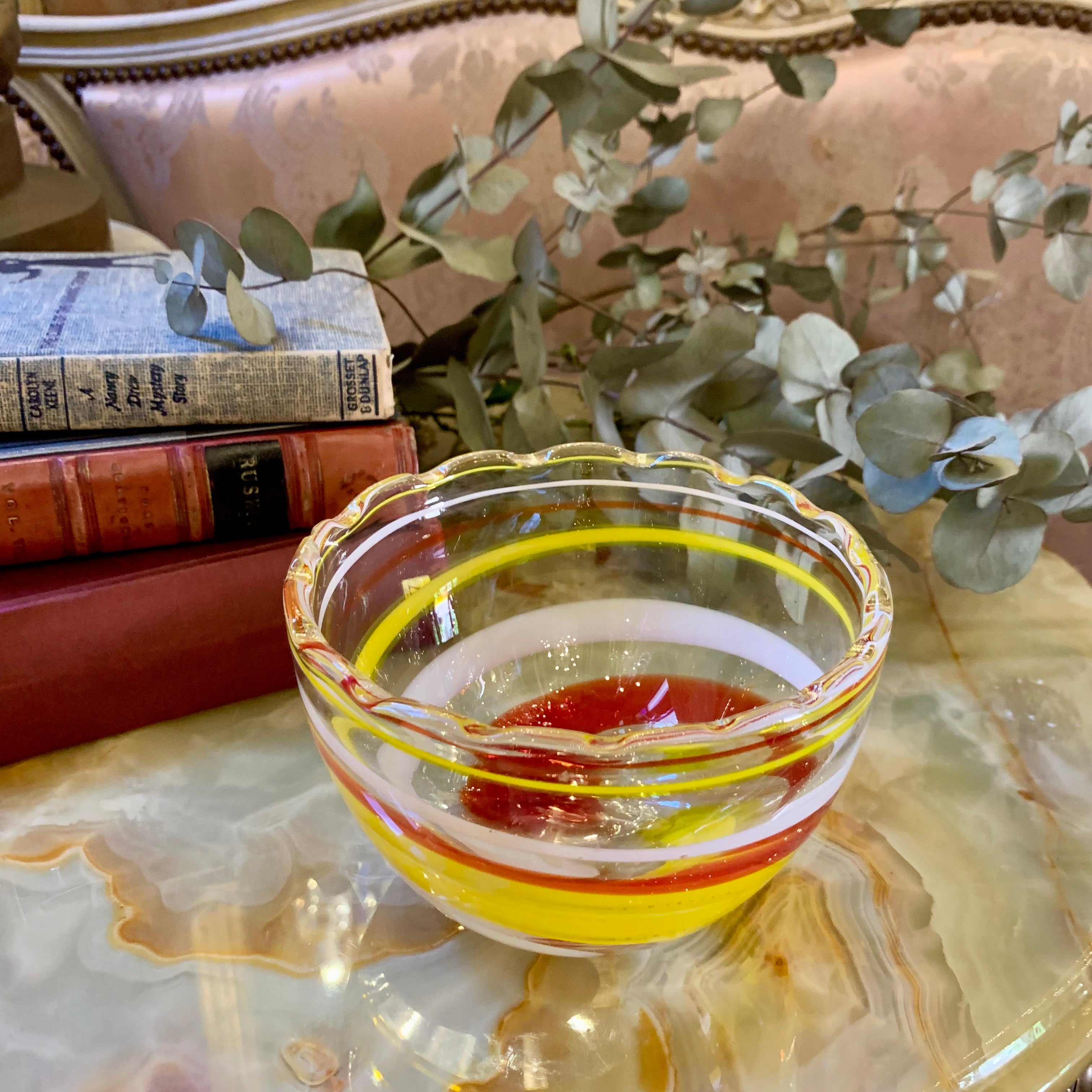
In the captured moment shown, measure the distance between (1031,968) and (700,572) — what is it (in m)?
0.17

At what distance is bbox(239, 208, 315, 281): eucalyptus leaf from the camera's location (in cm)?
39

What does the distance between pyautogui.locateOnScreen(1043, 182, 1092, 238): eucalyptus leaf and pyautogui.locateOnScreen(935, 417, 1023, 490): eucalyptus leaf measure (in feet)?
0.69

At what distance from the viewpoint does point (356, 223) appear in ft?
1.69

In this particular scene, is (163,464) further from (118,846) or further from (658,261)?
(658,261)

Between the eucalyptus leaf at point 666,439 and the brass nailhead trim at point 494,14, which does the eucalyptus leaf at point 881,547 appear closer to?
the eucalyptus leaf at point 666,439

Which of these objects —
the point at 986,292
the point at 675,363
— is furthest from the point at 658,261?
the point at 986,292

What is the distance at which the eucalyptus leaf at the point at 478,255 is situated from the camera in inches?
17.8

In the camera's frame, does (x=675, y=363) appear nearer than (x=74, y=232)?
Yes

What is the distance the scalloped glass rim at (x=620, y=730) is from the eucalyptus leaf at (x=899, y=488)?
0.04 meters

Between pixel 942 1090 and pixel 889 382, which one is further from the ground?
pixel 889 382

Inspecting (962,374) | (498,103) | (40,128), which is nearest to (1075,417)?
(962,374)

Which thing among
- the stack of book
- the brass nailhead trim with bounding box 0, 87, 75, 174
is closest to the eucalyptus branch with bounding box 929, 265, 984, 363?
the stack of book

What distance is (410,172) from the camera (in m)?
0.68

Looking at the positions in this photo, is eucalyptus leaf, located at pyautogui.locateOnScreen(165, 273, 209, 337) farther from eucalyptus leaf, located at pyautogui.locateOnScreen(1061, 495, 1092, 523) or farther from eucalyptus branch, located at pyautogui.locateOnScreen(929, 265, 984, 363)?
eucalyptus branch, located at pyautogui.locateOnScreen(929, 265, 984, 363)
